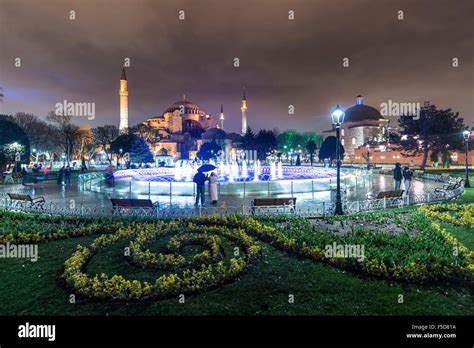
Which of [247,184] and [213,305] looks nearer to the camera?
[213,305]

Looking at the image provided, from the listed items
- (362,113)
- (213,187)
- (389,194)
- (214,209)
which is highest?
(362,113)

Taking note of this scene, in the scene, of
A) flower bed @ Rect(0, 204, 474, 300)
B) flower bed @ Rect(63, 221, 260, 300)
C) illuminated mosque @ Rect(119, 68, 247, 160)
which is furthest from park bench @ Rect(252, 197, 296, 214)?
illuminated mosque @ Rect(119, 68, 247, 160)

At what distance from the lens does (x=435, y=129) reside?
39.1 meters

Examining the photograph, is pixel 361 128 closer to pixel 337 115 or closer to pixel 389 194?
pixel 389 194

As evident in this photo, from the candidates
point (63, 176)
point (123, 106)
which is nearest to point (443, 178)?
point (63, 176)

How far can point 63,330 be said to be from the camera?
4.31 m

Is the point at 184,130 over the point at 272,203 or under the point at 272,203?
over

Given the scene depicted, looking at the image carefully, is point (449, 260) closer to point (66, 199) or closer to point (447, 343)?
point (447, 343)

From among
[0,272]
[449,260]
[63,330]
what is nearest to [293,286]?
[449,260]

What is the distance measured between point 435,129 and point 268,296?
42.7 metres

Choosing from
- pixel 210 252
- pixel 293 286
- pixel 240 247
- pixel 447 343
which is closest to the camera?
pixel 447 343

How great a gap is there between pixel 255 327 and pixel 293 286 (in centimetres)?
121

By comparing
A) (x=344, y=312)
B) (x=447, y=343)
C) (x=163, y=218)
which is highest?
(x=163, y=218)

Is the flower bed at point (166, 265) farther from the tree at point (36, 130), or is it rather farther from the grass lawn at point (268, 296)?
the tree at point (36, 130)
